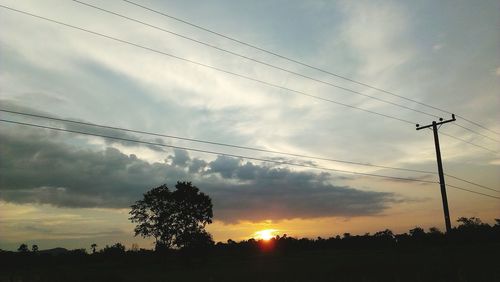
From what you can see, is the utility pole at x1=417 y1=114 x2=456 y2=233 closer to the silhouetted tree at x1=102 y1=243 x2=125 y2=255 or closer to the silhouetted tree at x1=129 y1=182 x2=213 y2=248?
the silhouetted tree at x1=129 y1=182 x2=213 y2=248

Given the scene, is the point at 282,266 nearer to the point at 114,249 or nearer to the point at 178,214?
the point at 178,214

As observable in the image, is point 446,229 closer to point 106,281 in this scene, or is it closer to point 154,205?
point 106,281

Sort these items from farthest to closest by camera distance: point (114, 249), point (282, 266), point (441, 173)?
point (114, 249), point (282, 266), point (441, 173)

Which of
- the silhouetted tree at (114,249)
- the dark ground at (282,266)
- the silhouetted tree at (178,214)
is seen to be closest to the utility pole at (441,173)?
the dark ground at (282,266)

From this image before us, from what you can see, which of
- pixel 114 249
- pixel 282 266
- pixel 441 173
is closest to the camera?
pixel 441 173

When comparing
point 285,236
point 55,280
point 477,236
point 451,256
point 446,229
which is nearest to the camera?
point 446,229

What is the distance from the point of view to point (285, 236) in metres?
177

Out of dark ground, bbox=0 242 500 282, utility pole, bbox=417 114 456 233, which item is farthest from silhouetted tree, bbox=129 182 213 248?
utility pole, bbox=417 114 456 233

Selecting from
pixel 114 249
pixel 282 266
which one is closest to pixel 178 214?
pixel 282 266

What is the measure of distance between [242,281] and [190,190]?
40.6 metres

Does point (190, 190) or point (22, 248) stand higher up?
point (190, 190)

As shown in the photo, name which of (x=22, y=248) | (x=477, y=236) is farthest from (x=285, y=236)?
(x=22, y=248)

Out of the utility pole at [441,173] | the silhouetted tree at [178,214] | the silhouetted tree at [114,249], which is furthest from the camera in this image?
the silhouetted tree at [114,249]

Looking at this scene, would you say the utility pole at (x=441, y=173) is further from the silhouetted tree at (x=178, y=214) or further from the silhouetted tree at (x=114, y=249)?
the silhouetted tree at (x=114, y=249)
